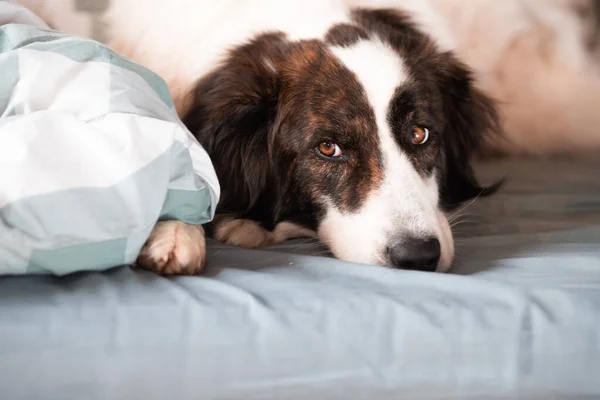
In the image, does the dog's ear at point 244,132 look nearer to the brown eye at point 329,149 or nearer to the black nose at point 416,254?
the brown eye at point 329,149

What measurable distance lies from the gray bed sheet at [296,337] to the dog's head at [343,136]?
24 cm

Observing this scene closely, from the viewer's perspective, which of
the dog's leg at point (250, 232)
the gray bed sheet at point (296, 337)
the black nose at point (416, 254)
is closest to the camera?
the gray bed sheet at point (296, 337)

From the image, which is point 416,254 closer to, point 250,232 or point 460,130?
point 250,232

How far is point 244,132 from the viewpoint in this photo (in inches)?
62.4

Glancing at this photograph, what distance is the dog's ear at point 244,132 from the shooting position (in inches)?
61.7

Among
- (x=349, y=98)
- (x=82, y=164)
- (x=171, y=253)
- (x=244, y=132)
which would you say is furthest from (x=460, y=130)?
(x=82, y=164)

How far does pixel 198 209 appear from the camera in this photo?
1.14m

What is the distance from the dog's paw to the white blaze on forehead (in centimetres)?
36

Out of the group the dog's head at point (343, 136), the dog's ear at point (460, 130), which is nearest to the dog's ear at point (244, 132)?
the dog's head at point (343, 136)

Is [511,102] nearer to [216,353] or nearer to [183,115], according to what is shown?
[183,115]

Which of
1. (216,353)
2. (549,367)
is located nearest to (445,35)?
(549,367)

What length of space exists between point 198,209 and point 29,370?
0.38 metres

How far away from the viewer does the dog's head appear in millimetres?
1328

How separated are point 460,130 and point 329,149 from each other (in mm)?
488
